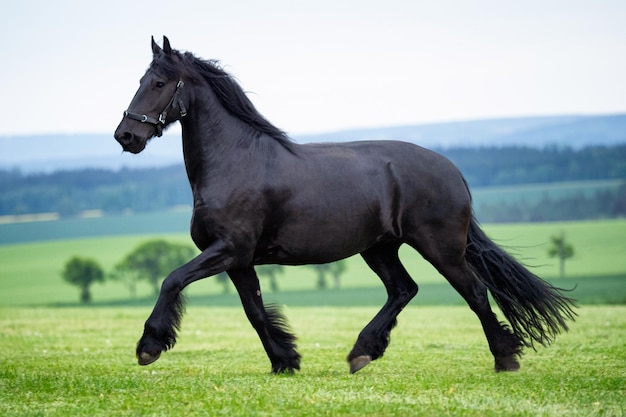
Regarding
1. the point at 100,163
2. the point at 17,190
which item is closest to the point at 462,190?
the point at 17,190

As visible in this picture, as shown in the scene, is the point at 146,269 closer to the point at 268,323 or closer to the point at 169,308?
the point at 268,323

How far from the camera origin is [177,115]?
858 cm

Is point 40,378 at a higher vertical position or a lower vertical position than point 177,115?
lower

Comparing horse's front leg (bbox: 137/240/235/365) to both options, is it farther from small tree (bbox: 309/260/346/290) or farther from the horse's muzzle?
Answer: small tree (bbox: 309/260/346/290)

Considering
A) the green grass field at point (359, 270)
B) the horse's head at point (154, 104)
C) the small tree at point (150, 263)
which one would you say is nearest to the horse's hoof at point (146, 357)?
the horse's head at point (154, 104)

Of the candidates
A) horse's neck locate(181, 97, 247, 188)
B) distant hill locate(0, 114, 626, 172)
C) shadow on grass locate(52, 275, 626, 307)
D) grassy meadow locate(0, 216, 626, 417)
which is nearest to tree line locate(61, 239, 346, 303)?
shadow on grass locate(52, 275, 626, 307)

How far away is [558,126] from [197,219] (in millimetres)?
149318

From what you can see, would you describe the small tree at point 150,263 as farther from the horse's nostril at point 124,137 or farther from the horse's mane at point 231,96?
the horse's nostril at point 124,137

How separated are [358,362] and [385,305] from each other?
70 cm

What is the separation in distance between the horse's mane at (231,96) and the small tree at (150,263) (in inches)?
2257

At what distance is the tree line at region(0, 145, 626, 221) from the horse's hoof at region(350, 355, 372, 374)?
289 feet

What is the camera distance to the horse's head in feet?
27.1

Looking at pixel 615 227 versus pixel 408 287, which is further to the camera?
pixel 615 227

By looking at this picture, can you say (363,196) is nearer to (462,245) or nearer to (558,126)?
(462,245)
